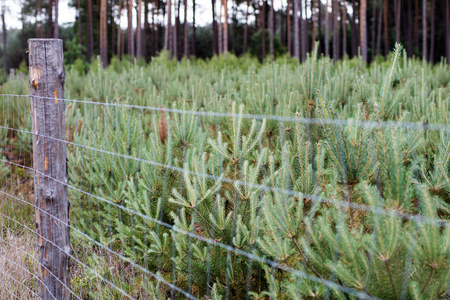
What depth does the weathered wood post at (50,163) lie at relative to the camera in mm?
2365

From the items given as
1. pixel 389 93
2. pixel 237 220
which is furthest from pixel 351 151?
pixel 389 93

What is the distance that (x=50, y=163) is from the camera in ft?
7.77

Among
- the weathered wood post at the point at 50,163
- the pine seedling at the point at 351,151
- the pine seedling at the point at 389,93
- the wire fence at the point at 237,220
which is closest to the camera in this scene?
the wire fence at the point at 237,220

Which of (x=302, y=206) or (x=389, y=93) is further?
(x=389, y=93)

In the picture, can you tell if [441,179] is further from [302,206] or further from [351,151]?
[302,206]

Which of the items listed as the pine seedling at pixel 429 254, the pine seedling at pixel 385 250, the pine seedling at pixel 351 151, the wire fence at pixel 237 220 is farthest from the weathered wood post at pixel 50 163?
the pine seedling at pixel 429 254

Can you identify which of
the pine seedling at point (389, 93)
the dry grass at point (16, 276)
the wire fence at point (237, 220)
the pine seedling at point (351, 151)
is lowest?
the dry grass at point (16, 276)

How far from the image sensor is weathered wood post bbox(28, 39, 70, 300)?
2365 mm

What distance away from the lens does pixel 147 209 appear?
2268mm

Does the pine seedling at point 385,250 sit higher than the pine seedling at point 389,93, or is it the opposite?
the pine seedling at point 389,93

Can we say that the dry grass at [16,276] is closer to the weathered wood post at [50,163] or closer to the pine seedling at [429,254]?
the weathered wood post at [50,163]

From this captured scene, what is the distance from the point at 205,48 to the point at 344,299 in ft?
108

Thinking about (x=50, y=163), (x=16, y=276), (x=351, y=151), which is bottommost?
(x=16, y=276)

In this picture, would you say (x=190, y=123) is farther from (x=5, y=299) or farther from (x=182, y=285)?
(x=5, y=299)
